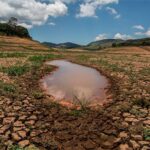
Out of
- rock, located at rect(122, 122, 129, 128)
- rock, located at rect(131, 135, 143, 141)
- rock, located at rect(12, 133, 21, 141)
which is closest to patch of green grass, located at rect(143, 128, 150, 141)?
rock, located at rect(131, 135, 143, 141)

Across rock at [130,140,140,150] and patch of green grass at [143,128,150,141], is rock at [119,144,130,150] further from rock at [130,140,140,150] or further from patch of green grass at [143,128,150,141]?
patch of green grass at [143,128,150,141]

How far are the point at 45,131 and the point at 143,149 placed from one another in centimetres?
237

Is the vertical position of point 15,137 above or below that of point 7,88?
below

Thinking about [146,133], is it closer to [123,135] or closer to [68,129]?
[123,135]

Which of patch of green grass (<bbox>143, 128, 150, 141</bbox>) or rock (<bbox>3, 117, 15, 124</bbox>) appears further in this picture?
rock (<bbox>3, 117, 15, 124</bbox>)

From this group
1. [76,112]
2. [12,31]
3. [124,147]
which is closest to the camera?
[124,147]

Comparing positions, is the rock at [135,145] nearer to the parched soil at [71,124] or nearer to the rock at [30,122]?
the parched soil at [71,124]

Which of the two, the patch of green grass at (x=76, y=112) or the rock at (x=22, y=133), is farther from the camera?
the patch of green grass at (x=76, y=112)

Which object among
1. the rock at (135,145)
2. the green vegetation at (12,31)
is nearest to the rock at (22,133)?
the rock at (135,145)

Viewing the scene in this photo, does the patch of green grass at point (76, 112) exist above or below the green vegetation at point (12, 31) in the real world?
below

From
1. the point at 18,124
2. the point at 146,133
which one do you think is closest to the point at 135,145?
the point at 146,133

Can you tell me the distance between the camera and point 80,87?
13.0 m

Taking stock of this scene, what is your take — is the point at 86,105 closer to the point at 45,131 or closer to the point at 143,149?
the point at 45,131

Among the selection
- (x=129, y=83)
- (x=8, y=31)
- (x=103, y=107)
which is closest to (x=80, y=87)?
(x=129, y=83)
